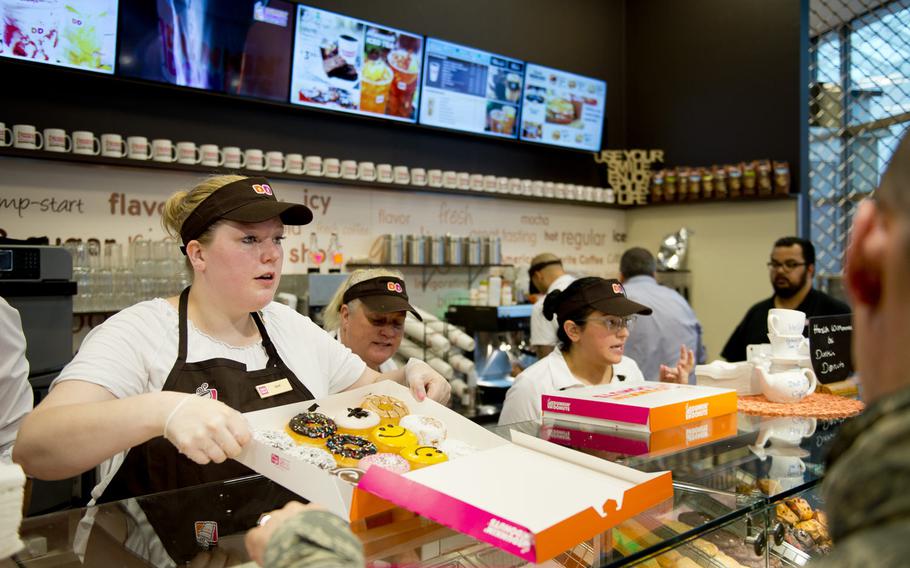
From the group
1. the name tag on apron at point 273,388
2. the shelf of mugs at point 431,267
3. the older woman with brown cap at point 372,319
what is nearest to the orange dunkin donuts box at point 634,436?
the name tag on apron at point 273,388

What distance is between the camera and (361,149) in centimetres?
554

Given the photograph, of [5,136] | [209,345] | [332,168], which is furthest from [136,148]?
[209,345]

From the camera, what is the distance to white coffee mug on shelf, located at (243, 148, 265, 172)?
4.58 m

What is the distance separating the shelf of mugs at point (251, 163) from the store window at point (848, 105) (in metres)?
2.23

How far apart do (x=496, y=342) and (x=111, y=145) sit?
286cm

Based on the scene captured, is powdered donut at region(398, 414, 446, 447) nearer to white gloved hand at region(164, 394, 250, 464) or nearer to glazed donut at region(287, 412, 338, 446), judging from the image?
glazed donut at region(287, 412, 338, 446)

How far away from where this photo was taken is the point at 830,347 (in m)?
2.23

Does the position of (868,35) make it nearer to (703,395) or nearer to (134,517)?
(703,395)

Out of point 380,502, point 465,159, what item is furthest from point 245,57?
point 380,502

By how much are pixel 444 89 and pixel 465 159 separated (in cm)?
73

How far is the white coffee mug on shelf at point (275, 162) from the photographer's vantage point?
185 inches

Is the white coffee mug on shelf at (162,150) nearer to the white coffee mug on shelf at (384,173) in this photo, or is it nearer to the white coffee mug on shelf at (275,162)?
the white coffee mug on shelf at (275,162)

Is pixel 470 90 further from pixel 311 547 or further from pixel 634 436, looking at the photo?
pixel 311 547

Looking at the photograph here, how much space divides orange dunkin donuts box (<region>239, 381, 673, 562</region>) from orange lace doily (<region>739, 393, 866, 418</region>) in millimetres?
991
